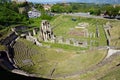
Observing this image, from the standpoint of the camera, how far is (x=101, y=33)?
187ft

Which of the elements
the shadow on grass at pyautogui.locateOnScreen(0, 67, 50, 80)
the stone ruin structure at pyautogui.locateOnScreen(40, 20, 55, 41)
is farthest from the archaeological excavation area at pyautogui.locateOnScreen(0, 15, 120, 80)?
the shadow on grass at pyautogui.locateOnScreen(0, 67, 50, 80)

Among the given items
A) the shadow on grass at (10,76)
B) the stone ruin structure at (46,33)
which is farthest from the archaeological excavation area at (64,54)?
the shadow on grass at (10,76)

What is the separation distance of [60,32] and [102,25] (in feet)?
46.4

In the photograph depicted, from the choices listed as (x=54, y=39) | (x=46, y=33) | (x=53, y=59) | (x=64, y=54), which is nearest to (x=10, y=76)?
(x=53, y=59)

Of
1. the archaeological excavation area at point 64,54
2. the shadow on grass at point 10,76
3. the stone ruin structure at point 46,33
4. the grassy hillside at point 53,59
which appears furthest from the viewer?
the stone ruin structure at point 46,33

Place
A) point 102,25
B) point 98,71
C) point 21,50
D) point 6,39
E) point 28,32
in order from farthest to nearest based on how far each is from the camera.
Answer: point 102,25
point 28,32
point 6,39
point 21,50
point 98,71

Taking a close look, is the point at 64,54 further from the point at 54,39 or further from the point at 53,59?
the point at 54,39

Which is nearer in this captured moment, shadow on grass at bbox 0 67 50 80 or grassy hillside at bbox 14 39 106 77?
shadow on grass at bbox 0 67 50 80

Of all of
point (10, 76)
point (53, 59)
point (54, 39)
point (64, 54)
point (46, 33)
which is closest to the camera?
point (10, 76)

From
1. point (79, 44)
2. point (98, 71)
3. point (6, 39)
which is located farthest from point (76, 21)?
point (98, 71)

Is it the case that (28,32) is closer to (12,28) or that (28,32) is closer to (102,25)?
(12,28)

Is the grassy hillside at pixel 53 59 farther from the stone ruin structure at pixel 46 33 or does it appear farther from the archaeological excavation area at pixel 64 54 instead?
the stone ruin structure at pixel 46 33

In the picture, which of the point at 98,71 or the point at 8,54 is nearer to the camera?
the point at 98,71

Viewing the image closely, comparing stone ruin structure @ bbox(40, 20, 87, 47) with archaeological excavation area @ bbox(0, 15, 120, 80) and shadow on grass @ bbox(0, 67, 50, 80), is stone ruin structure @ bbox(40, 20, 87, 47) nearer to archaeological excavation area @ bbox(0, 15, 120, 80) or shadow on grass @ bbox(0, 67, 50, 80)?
archaeological excavation area @ bbox(0, 15, 120, 80)
